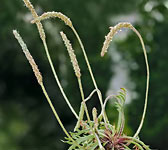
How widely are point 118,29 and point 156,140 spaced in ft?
7.70

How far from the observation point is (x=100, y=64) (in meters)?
2.77

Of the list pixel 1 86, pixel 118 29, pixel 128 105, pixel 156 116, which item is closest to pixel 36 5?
pixel 1 86

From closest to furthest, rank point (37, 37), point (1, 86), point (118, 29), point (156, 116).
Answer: point (118, 29) → point (156, 116) → point (37, 37) → point (1, 86)

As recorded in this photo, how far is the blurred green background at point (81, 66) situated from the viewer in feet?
8.95

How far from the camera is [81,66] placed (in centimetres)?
276

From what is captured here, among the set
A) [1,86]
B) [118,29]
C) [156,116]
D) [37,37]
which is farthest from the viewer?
[1,86]

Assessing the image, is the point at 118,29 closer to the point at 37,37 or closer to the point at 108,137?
the point at 108,137

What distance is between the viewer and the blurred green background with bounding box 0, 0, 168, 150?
2.73m

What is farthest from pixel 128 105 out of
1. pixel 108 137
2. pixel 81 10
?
pixel 108 137

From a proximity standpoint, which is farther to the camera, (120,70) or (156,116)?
(120,70)

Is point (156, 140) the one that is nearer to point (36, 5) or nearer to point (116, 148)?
point (36, 5)

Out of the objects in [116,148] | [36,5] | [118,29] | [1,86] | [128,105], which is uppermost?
[36,5]

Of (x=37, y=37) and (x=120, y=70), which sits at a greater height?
(x=37, y=37)

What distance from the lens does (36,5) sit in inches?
109
